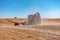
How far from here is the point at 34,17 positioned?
75.4ft

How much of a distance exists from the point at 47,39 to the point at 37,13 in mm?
16258

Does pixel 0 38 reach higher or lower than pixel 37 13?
lower

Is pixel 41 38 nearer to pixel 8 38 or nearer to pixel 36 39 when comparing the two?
pixel 36 39

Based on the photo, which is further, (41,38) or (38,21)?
(38,21)

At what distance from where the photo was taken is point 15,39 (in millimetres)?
7328

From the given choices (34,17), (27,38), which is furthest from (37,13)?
(27,38)

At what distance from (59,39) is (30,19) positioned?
16447mm

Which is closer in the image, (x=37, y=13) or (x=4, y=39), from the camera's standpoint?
(x=4, y=39)

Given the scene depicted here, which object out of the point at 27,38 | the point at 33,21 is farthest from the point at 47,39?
the point at 33,21

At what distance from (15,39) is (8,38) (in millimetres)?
478

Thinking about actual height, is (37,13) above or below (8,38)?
above

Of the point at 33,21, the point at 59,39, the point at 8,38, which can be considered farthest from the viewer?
the point at 33,21

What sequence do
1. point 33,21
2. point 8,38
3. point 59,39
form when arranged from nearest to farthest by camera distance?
point 59,39 < point 8,38 < point 33,21

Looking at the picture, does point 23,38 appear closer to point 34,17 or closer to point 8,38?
point 8,38
